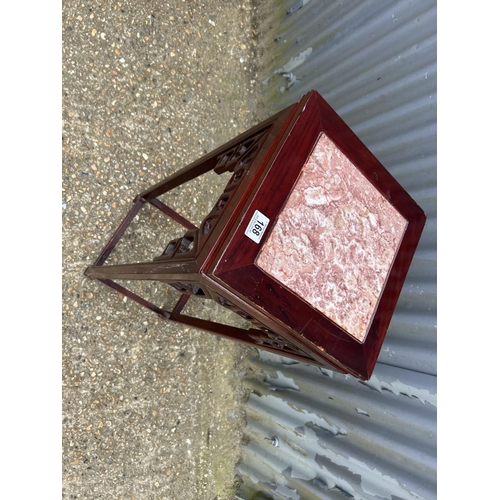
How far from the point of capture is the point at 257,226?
3.01 feet

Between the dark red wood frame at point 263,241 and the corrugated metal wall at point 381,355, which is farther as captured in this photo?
the corrugated metal wall at point 381,355

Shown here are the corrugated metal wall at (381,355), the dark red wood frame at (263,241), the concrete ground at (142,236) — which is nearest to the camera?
the dark red wood frame at (263,241)

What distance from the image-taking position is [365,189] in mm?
1101

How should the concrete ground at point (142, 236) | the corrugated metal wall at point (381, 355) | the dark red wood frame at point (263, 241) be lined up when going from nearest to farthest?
the dark red wood frame at point (263, 241)
the corrugated metal wall at point (381, 355)
the concrete ground at point (142, 236)

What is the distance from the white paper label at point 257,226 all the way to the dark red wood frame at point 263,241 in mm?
12

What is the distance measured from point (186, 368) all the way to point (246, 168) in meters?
1.33

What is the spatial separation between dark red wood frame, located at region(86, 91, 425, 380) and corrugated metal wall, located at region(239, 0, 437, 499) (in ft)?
1.32

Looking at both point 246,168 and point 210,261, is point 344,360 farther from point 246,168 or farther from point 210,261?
point 246,168

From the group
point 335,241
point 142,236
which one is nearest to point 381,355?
point 335,241

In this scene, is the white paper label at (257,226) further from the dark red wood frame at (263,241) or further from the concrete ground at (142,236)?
the concrete ground at (142,236)

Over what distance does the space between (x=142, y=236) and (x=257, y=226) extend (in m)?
1.10

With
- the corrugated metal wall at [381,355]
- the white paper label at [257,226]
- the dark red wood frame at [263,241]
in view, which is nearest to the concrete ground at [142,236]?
the corrugated metal wall at [381,355]

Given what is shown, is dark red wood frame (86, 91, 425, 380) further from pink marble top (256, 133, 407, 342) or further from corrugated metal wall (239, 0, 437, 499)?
corrugated metal wall (239, 0, 437, 499)

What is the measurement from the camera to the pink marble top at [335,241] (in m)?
0.95
